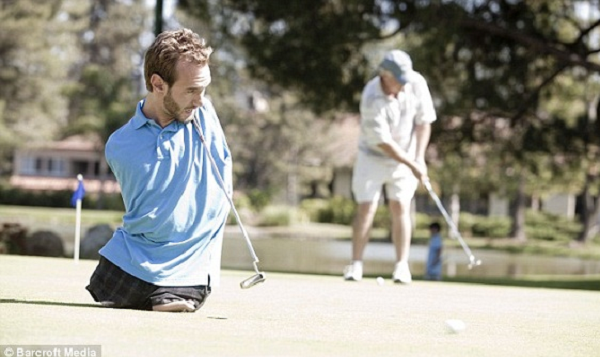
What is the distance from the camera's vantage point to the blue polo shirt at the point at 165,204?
18.8 ft

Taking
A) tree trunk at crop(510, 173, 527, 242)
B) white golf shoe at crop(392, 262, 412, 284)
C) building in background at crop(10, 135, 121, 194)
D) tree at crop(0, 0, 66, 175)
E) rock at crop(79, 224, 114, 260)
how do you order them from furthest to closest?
building in background at crop(10, 135, 121, 194) → tree at crop(0, 0, 66, 175) → tree trunk at crop(510, 173, 527, 242) → rock at crop(79, 224, 114, 260) → white golf shoe at crop(392, 262, 412, 284)

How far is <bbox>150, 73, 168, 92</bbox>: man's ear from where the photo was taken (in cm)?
579

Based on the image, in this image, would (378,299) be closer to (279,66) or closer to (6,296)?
(6,296)

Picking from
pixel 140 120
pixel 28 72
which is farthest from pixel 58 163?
pixel 140 120

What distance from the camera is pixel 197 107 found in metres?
5.82

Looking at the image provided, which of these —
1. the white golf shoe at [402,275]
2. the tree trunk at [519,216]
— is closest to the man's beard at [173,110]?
the white golf shoe at [402,275]

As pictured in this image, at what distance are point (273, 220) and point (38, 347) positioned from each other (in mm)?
43770

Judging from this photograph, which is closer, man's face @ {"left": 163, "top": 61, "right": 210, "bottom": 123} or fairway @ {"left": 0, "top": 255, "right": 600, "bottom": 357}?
fairway @ {"left": 0, "top": 255, "right": 600, "bottom": 357}

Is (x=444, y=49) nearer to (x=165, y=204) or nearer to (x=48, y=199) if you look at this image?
(x=165, y=204)

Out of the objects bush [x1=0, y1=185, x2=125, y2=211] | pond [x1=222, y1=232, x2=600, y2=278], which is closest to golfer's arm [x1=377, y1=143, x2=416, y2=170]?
pond [x1=222, y1=232, x2=600, y2=278]

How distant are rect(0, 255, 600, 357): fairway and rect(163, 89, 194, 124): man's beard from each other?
102 cm

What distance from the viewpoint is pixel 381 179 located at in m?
10.2

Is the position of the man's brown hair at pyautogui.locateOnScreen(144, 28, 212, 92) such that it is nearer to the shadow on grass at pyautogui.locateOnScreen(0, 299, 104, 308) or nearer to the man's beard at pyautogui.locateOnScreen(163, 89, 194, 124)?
A: the man's beard at pyautogui.locateOnScreen(163, 89, 194, 124)

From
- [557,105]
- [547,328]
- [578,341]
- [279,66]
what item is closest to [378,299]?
[547,328]
